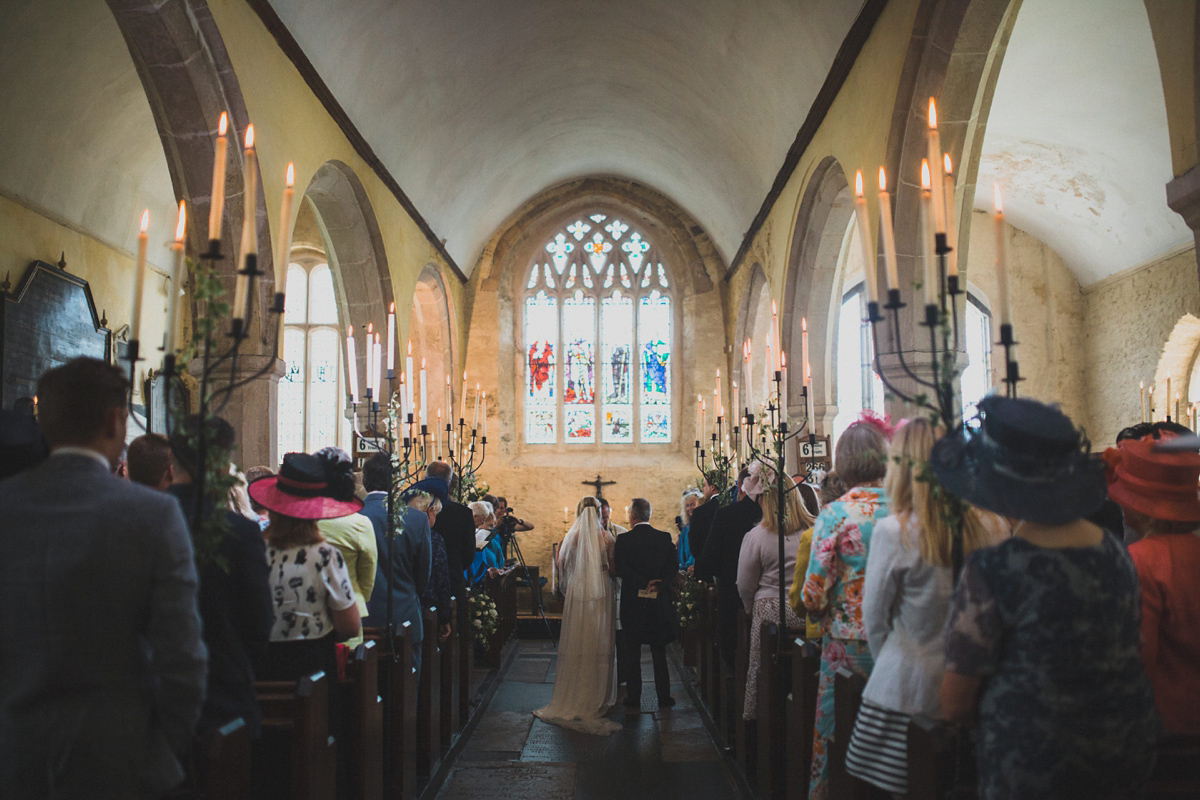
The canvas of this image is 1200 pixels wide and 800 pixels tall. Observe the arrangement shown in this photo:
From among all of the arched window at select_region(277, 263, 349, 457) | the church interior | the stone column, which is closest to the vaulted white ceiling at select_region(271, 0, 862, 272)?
the church interior

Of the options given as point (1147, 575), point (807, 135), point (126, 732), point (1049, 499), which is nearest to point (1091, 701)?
point (1049, 499)

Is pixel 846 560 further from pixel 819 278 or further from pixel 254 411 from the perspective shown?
pixel 819 278

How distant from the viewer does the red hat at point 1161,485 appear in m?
2.53

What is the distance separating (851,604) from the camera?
3.00 metres

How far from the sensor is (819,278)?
9.42m

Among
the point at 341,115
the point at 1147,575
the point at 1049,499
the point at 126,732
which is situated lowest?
the point at 126,732

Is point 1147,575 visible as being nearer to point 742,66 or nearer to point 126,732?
point 126,732

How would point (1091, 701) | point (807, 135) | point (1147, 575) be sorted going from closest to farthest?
point (1091, 701) < point (1147, 575) < point (807, 135)

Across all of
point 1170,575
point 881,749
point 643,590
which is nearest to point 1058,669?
point 881,749

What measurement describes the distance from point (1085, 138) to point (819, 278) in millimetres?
3437

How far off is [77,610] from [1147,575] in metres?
2.49

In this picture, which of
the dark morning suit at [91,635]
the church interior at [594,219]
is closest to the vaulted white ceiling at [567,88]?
the church interior at [594,219]

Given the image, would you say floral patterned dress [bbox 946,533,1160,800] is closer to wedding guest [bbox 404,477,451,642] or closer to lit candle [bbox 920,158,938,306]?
lit candle [bbox 920,158,938,306]

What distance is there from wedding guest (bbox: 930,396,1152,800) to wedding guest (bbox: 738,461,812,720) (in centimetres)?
265
